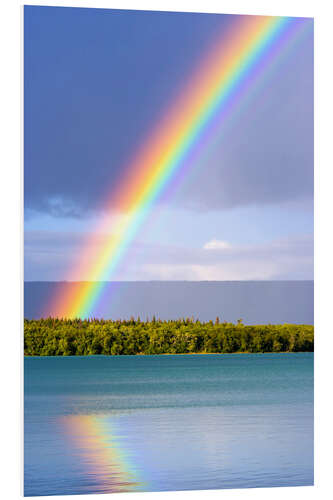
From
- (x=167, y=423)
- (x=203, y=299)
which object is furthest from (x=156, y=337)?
(x=167, y=423)

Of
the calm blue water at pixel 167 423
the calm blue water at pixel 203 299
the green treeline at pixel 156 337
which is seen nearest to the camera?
the calm blue water at pixel 167 423

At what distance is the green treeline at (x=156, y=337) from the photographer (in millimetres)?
10719

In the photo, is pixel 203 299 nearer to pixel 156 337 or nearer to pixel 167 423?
pixel 167 423

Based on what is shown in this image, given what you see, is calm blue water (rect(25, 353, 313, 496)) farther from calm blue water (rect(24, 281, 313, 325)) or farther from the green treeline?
calm blue water (rect(24, 281, 313, 325))

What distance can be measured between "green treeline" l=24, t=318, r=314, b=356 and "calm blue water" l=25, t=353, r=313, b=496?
0.14 m

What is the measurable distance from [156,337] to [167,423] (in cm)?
215

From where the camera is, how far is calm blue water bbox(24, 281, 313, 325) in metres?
9.95

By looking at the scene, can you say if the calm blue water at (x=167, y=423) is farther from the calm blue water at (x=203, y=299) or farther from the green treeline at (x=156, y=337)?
the calm blue water at (x=203, y=299)

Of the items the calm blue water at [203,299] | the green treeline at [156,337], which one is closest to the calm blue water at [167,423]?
the green treeline at [156,337]

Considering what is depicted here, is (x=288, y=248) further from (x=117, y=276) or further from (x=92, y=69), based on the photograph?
(x=92, y=69)

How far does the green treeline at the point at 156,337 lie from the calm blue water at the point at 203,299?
0.19 m

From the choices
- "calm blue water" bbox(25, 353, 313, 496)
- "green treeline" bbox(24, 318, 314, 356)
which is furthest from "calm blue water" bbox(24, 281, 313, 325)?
Answer: "calm blue water" bbox(25, 353, 313, 496)

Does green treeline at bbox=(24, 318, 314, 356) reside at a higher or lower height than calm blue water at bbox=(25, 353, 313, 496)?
higher
